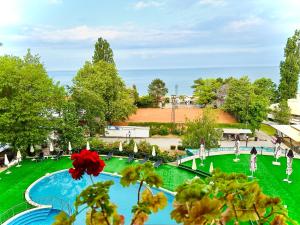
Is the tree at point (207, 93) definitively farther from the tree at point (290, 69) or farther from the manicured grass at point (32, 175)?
the manicured grass at point (32, 175)

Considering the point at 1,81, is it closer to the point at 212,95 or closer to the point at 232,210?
the point at 232,210

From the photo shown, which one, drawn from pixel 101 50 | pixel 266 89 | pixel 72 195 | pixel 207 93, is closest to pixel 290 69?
pixel 266 89

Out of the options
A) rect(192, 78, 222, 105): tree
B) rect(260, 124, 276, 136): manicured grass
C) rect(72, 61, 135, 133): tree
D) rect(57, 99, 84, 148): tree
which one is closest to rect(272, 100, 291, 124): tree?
rect(260, 124, 276, 136): manicured grass

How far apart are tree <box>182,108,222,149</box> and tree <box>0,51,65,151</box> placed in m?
11.8

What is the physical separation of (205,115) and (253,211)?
2430cm

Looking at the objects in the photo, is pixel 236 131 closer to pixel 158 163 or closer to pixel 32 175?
pixel 158 163

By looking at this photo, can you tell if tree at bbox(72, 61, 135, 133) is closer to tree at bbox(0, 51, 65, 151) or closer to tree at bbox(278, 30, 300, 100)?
tree at bbox(0, 51, 65, 151)

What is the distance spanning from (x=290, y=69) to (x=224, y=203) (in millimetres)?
42434

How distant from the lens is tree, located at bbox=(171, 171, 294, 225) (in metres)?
2.43

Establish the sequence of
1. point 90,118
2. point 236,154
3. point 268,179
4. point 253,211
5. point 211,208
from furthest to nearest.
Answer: point 90,118 < point 236,154 < point 268,179 < point 253,211 < point 211,208

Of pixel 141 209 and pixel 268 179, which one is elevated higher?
pixel 141 209

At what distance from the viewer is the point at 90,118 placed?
3052 cm

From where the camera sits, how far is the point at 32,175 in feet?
70.4

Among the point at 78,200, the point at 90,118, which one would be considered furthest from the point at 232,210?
the point at 90,118
